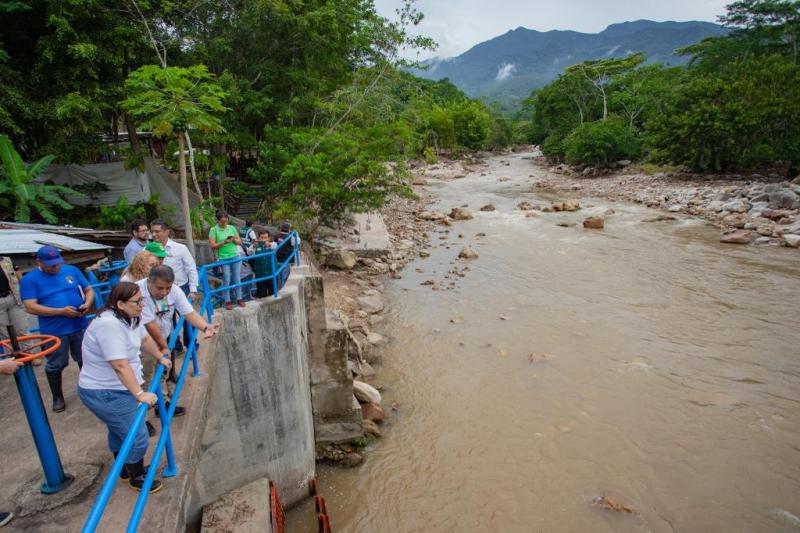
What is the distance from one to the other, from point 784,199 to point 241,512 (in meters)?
26.5

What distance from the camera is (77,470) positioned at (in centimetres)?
333

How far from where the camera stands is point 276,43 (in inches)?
595

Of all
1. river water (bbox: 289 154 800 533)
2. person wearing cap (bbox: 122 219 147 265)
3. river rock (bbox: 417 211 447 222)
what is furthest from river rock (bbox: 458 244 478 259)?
person wearing cap (bbox: 122 219 147 265)

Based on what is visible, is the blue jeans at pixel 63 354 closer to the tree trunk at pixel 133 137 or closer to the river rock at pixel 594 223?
the tree trunk at pixel 133 137

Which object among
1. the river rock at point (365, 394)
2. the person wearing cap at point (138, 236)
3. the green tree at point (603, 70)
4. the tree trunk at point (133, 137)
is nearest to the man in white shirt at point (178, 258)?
the person wearing cap at point (138, 236)

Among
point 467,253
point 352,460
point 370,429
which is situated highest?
point 467,253

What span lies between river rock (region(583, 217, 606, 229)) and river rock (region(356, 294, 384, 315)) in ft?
44.7

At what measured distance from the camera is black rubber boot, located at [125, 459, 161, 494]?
3125mm

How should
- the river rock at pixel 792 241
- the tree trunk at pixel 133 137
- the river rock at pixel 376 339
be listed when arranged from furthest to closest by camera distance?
the river rock at pixel 792 241 → the tree trunk at pixel 133 137 → the river rock at pixel 376 339

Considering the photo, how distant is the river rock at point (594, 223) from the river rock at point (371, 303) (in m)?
13.6

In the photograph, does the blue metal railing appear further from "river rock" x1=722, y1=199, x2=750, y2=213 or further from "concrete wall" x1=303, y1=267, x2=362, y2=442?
"river rock" x1=722, y1=199, x2=750, y2=213

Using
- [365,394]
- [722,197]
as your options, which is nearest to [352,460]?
[365,394]

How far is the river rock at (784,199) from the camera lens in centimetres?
2050

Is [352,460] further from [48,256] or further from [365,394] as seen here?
[48,256]
